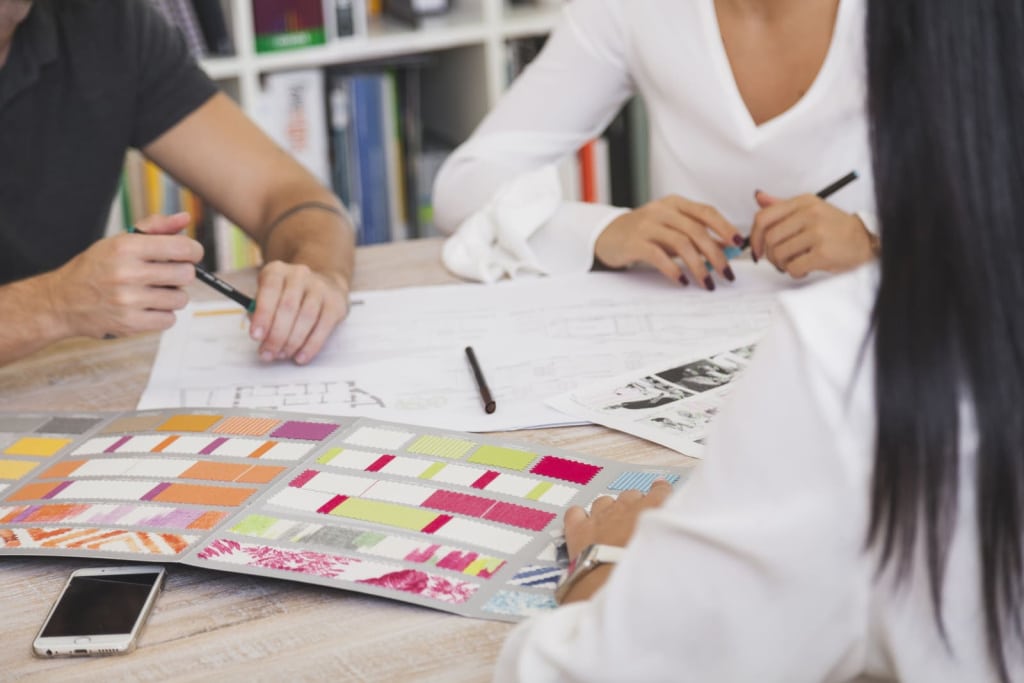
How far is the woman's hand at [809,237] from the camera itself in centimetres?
121

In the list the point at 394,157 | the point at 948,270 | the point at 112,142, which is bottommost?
the point at 394,157

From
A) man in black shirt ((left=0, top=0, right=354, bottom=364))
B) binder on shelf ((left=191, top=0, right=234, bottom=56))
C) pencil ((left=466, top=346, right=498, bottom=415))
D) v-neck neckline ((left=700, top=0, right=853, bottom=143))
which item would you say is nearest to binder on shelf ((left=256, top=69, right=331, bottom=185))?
binder on shelf ((left=191, top=0, right=234, bottom=56))

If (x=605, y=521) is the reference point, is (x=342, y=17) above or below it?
above

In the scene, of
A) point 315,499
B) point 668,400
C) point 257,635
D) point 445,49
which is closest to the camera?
point 257,635

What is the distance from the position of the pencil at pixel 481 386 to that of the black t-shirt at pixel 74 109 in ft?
2.33

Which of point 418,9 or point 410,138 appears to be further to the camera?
point 410,138

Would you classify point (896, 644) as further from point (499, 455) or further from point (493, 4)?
point (493, 4)

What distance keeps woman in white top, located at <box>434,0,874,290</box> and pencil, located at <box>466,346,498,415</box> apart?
0.91 feet

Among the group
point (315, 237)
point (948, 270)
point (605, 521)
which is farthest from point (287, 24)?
point (948, 270)

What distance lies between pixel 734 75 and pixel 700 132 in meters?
0.08

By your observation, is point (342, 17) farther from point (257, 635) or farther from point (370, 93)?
point (257, 635)

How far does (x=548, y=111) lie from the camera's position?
160cm

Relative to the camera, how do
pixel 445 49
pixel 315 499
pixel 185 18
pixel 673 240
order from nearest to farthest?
pixel 315 499 → pixel 673 240 → pixel 185 18 → pixel 445 49

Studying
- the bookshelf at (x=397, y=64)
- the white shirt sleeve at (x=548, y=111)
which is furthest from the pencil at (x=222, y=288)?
the bookshelf at (x=397, y=64)
